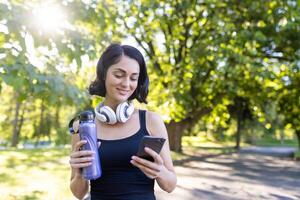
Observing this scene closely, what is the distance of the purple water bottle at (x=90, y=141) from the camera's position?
1.79 m

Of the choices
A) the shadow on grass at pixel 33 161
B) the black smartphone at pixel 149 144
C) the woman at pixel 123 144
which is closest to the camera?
the black smartphone at pixel 149 144

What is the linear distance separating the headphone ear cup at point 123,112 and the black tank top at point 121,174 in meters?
0.10

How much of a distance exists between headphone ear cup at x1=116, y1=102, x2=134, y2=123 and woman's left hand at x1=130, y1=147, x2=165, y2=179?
0.80 ft

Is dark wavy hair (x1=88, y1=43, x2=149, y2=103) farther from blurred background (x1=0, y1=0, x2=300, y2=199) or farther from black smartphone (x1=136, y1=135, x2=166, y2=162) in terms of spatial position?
blurred background (x1=0, y1=0, x2=300, y2=199)

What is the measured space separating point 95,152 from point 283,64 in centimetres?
1443

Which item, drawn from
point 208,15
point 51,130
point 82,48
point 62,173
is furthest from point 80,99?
point 51,130

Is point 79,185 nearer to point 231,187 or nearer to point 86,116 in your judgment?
point 86,116

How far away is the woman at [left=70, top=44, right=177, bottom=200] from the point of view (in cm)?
194

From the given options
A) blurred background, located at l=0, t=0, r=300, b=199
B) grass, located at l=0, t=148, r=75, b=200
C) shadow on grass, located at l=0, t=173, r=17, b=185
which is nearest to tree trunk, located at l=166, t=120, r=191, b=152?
blurred background, located at l=0, t=0, r=300, b=199

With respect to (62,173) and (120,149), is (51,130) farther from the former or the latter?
(120,149)

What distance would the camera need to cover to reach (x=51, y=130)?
3991 cm

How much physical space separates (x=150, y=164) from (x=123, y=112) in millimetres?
323

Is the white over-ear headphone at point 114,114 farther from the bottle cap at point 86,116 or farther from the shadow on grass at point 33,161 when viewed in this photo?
the shadow on grass at point 33,161

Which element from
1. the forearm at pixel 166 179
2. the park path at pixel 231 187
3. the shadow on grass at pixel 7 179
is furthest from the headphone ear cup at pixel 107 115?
the shadow on grass at pixel 7 179
